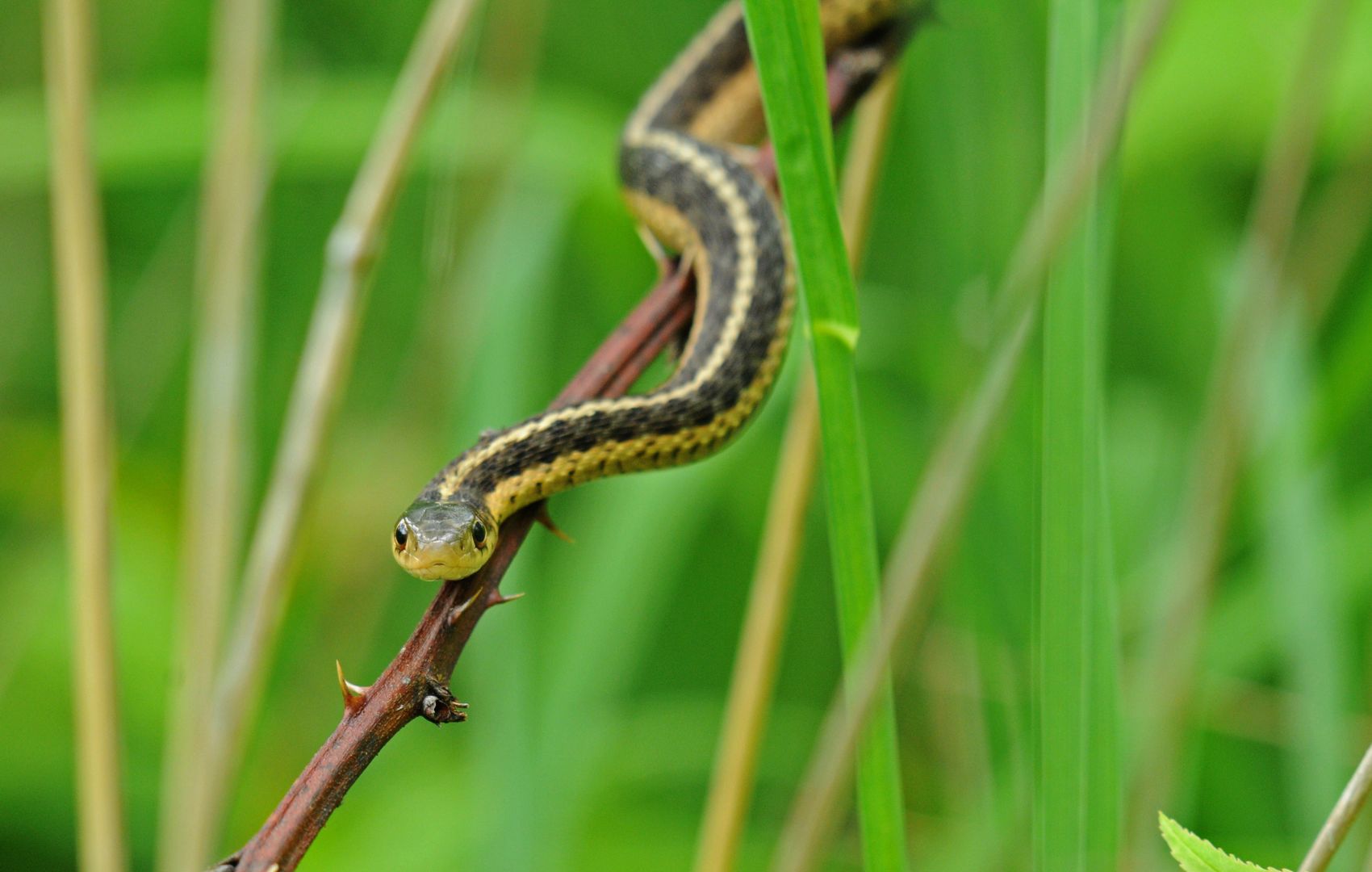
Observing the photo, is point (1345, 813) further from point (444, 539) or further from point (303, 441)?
point (303, 441)

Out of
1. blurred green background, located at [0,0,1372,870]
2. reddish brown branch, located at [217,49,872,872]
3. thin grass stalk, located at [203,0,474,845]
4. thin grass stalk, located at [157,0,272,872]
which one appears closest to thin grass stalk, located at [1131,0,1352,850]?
blurred green background, located at [0,0,1372,870]

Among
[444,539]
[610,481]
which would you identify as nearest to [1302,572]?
[610,481]

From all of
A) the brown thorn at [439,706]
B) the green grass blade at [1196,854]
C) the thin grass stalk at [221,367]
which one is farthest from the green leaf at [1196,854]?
the thin grass stalk at [221,367]

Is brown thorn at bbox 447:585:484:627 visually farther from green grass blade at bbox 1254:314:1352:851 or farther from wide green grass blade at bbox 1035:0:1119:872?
green grass blade at bbox 1254:314:1352:851

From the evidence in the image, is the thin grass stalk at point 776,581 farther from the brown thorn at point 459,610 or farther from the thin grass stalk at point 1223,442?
the brown thorn at point 459,610

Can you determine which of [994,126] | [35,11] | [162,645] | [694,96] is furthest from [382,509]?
[994,126]

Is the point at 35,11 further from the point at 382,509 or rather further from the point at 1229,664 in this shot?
the point at 1229,664
